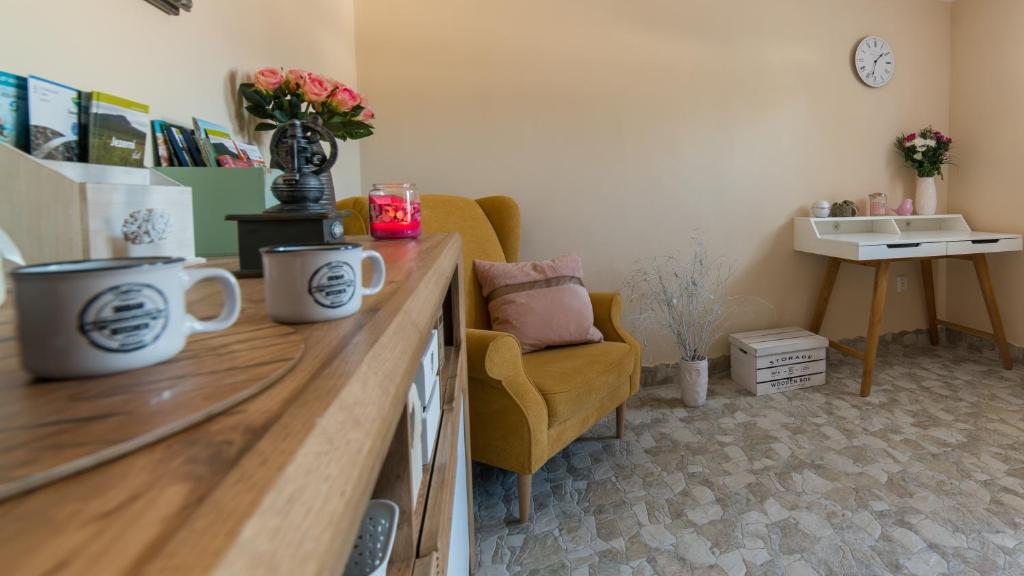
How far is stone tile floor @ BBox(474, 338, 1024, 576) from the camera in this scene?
58.4 inches

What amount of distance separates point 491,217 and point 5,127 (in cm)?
190

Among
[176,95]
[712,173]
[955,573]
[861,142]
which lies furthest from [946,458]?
[176,95]

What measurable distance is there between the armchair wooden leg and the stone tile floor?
1.3 inches

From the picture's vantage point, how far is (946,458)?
1.96 meters

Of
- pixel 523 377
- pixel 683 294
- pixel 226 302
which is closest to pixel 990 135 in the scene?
pixel 683 294

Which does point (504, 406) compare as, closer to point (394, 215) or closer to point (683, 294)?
point (394, 215)

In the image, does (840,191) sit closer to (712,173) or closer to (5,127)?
(712,173)

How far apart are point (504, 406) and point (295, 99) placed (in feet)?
3.36

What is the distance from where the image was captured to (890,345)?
3.29 metres

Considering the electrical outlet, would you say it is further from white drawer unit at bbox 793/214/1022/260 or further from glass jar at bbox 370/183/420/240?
glass jar at bbox 370/183/420/240

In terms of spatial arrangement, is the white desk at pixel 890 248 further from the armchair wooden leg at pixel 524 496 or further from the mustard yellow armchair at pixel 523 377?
the armchair wooden leg at pixel 524 496

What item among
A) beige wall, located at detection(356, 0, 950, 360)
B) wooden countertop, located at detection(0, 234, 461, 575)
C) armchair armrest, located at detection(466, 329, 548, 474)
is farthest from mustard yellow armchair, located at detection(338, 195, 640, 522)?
wooden countertop, located at detection(0, 234, 461, 575)

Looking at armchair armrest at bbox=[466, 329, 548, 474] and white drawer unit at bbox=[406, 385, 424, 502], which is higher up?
white drawer unit at bbox=[406, 385, 424, 502]

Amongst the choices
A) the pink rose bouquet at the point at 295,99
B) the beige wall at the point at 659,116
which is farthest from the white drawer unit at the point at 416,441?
the beige wall at the point at 659,116
